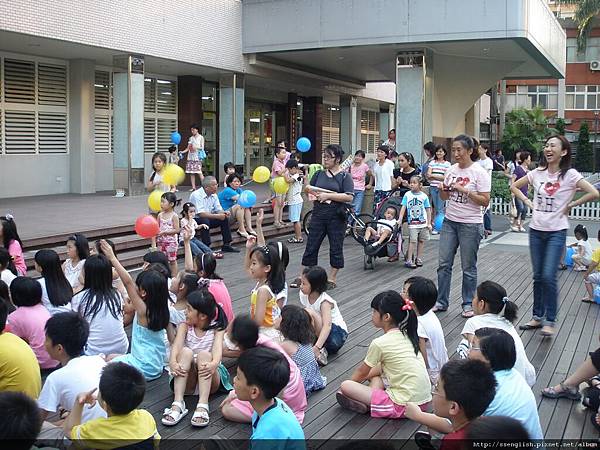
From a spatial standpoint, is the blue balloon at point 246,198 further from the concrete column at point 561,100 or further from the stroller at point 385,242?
the concrete column at point 561,100

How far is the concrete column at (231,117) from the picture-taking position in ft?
59.2

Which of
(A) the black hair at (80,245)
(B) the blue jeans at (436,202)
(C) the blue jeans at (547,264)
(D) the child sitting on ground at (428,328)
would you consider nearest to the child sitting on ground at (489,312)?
(D) the child sitting on ground at (428,328)

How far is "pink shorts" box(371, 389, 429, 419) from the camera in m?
4.41

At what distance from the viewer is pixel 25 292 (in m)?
5.01

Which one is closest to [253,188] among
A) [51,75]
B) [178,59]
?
[178,59]

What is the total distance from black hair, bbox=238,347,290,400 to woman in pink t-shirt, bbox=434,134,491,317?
12.5 ft

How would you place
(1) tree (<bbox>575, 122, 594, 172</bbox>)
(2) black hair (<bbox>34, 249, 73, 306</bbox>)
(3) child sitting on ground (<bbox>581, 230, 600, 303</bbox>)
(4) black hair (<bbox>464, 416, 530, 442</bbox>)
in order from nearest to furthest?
1. (4) black hair (<bbox>464, 416, 530, 442</bbox>)
2. (2) black hair (<bbox>34, 249, 73, 306</bbox>)
3. (3) child sitting on ground (<bbox>581, 230, 600, 303</bbox>)
4. (1) tree (<bbox>575, 122, 594, 172</bbox>)

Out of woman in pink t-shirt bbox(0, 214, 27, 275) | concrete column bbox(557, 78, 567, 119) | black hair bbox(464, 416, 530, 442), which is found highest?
concrete column bbox(557, 78, 567, 119)

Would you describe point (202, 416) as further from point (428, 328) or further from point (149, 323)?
point (428, 328)

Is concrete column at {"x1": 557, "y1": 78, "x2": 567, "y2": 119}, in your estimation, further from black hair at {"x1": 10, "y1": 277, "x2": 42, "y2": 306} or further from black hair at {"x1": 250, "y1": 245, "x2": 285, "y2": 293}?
black hair at {"x1": 10, "y1": 277, "x2": 42, "y2": 306}

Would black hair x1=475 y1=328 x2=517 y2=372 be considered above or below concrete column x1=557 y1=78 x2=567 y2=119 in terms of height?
below

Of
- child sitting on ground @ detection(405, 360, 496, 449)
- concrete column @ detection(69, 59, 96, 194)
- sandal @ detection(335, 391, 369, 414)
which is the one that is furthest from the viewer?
concrete column @ detection(69, 59, 96, 194)

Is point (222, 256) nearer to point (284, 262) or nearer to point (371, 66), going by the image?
point (284, 262)

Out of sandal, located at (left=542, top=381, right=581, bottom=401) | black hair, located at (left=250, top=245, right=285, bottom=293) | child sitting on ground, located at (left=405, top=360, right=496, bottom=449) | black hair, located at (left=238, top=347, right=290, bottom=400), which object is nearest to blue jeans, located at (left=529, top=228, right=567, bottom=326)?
sandal, located at (left=542, top=381, right=581, bottom=401)
